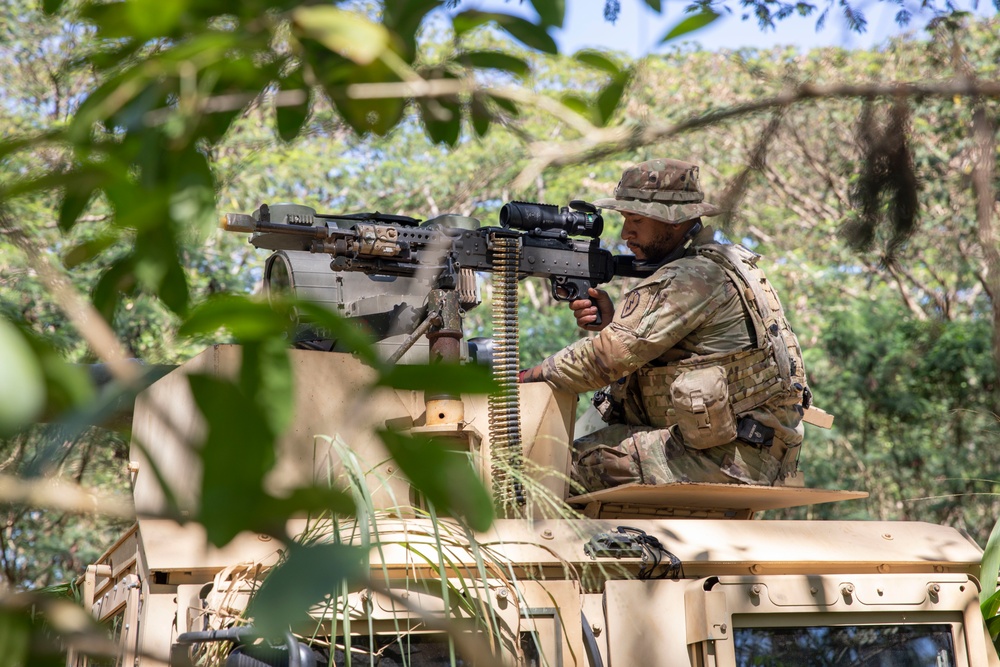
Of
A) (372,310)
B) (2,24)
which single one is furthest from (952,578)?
(2,24)

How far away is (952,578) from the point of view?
3.73 meters

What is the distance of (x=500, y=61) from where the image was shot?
170 centimetres

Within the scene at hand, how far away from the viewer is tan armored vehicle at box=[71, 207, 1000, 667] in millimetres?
3035

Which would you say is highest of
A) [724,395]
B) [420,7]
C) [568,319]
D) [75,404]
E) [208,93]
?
[568,319]

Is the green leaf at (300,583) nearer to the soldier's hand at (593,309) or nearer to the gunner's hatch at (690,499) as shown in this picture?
the gunner's hatch at (690,499)

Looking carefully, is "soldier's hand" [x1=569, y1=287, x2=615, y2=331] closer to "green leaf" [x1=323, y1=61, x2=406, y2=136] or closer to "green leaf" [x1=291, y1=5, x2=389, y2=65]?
"green leaf" [x1=323, y1=61, x2=406, y2=136]

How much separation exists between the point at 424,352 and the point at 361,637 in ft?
5.61

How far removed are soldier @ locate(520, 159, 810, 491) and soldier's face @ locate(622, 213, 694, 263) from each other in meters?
0.25

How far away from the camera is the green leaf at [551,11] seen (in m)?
1.55

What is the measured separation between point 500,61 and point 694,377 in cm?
274

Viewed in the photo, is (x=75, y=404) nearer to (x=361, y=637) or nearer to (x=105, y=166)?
(x=105, y=166)

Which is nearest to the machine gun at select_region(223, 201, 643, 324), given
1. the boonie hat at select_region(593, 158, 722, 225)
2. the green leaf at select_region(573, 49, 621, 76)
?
the boonie hat at select_region(593, 158, 722, 225)

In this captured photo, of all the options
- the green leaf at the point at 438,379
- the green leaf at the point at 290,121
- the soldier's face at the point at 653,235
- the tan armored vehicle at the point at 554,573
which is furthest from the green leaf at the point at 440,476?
the soldier's face at the point at 653,235

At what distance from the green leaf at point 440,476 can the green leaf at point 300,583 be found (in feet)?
0.31
